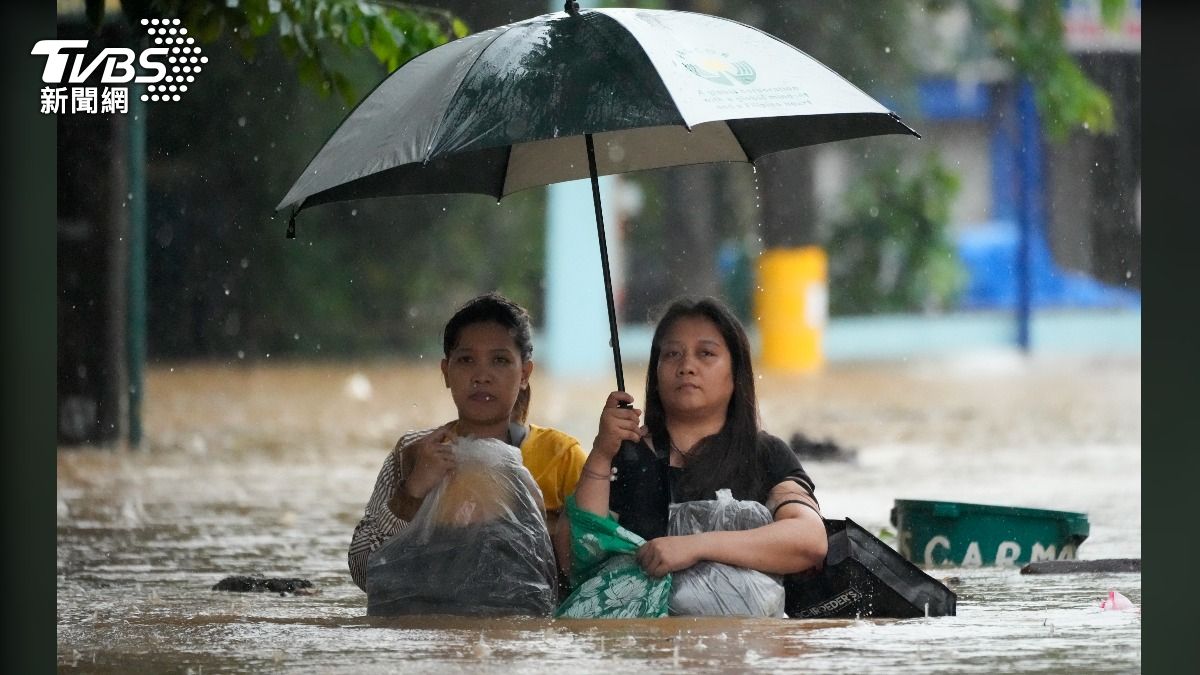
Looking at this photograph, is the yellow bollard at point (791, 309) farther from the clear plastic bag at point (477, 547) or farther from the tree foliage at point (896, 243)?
the clear plastic bag at point (477, 547)

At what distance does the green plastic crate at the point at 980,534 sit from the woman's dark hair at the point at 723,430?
4.38 ft

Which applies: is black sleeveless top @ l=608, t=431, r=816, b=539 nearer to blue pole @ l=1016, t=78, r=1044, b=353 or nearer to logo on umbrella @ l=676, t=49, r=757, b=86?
logo on umbrella @ l=676, t=49, r=757, b=86

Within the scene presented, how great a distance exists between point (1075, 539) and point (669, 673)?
90.5 inches

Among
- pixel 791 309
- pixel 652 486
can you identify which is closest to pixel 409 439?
pixel 652 486

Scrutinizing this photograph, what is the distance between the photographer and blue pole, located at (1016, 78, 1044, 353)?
1850 centimetres

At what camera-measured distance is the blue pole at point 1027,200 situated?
18500 millimetres

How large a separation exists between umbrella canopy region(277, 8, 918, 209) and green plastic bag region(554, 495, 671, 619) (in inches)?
41.9

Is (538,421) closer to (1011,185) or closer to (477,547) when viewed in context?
(477,547)

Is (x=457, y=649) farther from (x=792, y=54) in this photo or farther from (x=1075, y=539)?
(x=1075, y=539)

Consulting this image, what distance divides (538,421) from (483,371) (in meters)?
7.97

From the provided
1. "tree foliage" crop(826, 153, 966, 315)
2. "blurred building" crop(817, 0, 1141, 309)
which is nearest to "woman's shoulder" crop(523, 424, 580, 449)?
"blurred building" crop(817, 0, 1141, 309)

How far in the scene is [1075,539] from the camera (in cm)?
630

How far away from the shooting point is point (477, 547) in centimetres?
521

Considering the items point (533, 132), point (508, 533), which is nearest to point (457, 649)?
point (508, 533)
